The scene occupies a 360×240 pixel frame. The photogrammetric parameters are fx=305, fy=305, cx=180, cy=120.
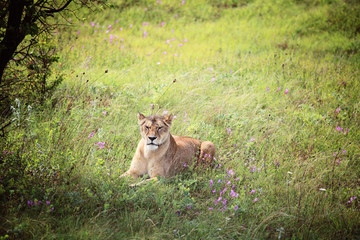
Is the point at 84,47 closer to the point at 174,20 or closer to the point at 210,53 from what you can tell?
the point at 210,53

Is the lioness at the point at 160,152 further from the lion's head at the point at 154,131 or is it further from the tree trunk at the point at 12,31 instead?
the tree trunk at the point at 12,31

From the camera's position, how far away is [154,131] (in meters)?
4.85

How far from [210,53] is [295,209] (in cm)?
786

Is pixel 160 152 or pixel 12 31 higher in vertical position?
pixel 12 31

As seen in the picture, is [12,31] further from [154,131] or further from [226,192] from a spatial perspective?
[226,192]

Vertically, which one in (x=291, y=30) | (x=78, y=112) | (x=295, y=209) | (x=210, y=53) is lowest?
(x=295, y=209)

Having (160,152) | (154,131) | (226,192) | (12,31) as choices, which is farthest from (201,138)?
(12,31)

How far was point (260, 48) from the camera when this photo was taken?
11828mm

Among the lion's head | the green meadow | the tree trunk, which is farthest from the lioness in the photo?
the tree trunk

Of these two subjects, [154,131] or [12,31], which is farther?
[154,131]

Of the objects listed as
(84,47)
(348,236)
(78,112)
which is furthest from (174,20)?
(348,236)

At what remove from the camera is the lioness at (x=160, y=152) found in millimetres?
4910

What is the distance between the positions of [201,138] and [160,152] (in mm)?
1378

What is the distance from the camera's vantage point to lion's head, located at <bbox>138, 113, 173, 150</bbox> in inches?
190
